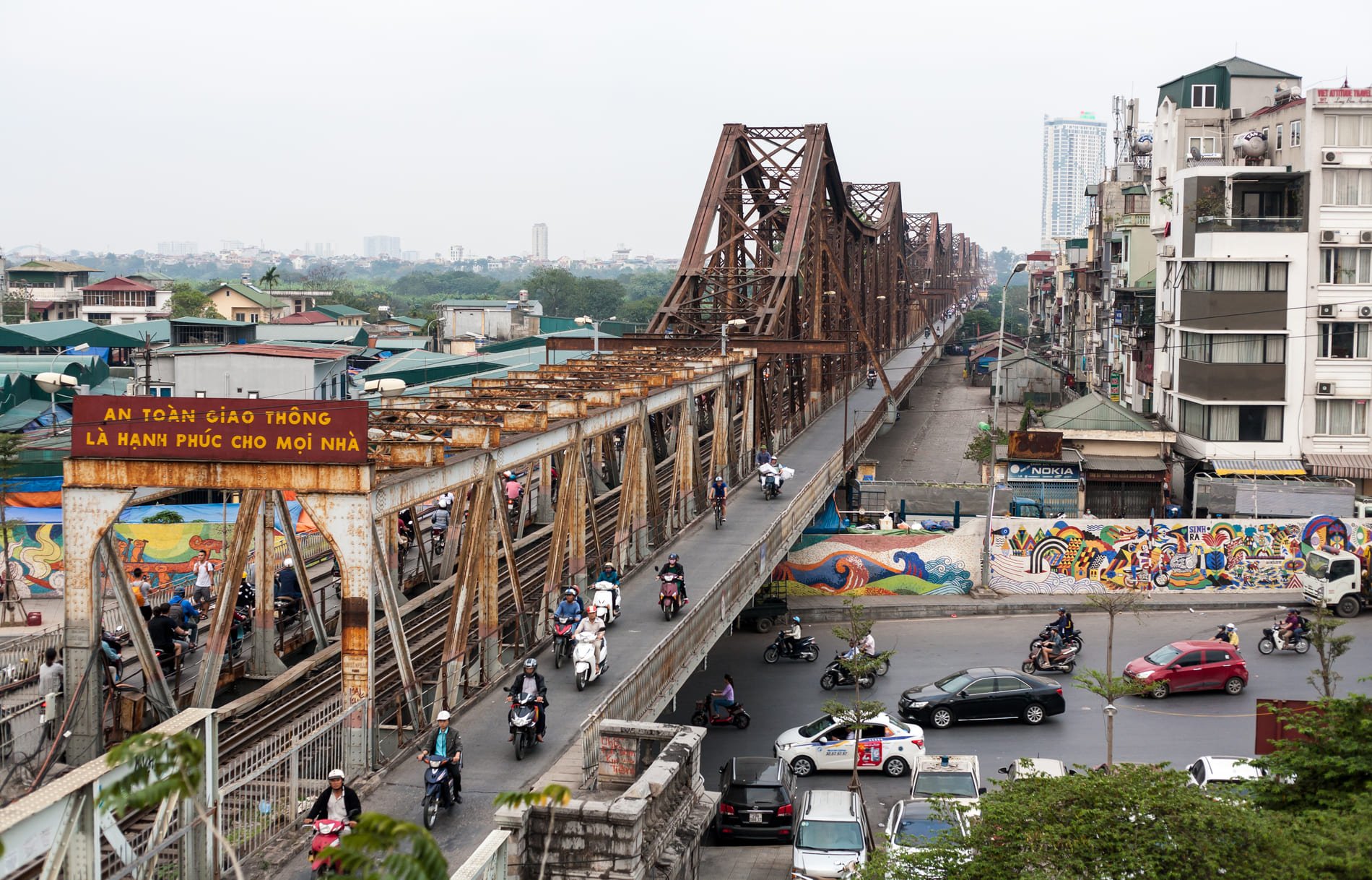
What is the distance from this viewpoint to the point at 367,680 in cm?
1748

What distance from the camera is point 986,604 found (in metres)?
40.5

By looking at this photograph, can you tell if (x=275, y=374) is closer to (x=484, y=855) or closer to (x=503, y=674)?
(x=503, y=674)

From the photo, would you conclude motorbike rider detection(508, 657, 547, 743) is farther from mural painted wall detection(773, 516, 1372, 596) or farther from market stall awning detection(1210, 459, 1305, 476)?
market stall awning detection(1210, 459, 1305, 476)

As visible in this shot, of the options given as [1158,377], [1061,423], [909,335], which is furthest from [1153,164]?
[909,335]

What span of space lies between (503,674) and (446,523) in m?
11.8

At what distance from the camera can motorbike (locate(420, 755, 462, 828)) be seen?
15.8 meters

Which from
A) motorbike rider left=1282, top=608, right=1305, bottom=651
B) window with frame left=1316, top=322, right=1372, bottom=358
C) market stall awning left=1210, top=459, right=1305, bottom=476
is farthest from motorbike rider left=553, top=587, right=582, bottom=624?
window with frame left=1316, top=322, right=1372, bottom=358

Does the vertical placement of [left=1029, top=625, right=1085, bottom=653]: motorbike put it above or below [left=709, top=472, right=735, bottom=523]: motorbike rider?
below

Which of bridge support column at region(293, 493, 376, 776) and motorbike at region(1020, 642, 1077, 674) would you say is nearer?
bridge support column at region(293, 493, 376, 776)

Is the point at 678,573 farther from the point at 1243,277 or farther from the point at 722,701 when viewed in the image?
the point at 1243,277

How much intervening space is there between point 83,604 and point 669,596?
35.0 ft

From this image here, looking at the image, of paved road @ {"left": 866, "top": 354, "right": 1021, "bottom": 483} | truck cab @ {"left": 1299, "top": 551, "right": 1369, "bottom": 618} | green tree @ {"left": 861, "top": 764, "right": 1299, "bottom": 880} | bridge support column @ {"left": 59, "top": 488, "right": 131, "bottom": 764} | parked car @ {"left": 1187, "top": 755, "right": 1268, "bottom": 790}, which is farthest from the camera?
paved road @ {"left": 866, "top": 354, "right": 1021, "bottom": 483}

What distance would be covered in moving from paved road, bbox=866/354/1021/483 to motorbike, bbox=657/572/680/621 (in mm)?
36920

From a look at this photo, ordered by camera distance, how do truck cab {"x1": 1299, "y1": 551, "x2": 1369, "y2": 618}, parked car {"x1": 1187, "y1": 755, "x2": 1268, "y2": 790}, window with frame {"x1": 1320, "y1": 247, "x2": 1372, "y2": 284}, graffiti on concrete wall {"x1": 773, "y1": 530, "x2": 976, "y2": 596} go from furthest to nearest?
window with frame {"x1": 1320, "y1": 247, "x2": 1372, "y2": 284}
graffiti on concrete wall {"x1": 773, "y1": 530, "x2": 976, "y2": 596}
truck cab {"x1": 1299, "y1": 551, "x2": 1369, "y2": 618}
parked car {"x1": 1187, "y1": 755, "x2": 1268, "y2": 790}
